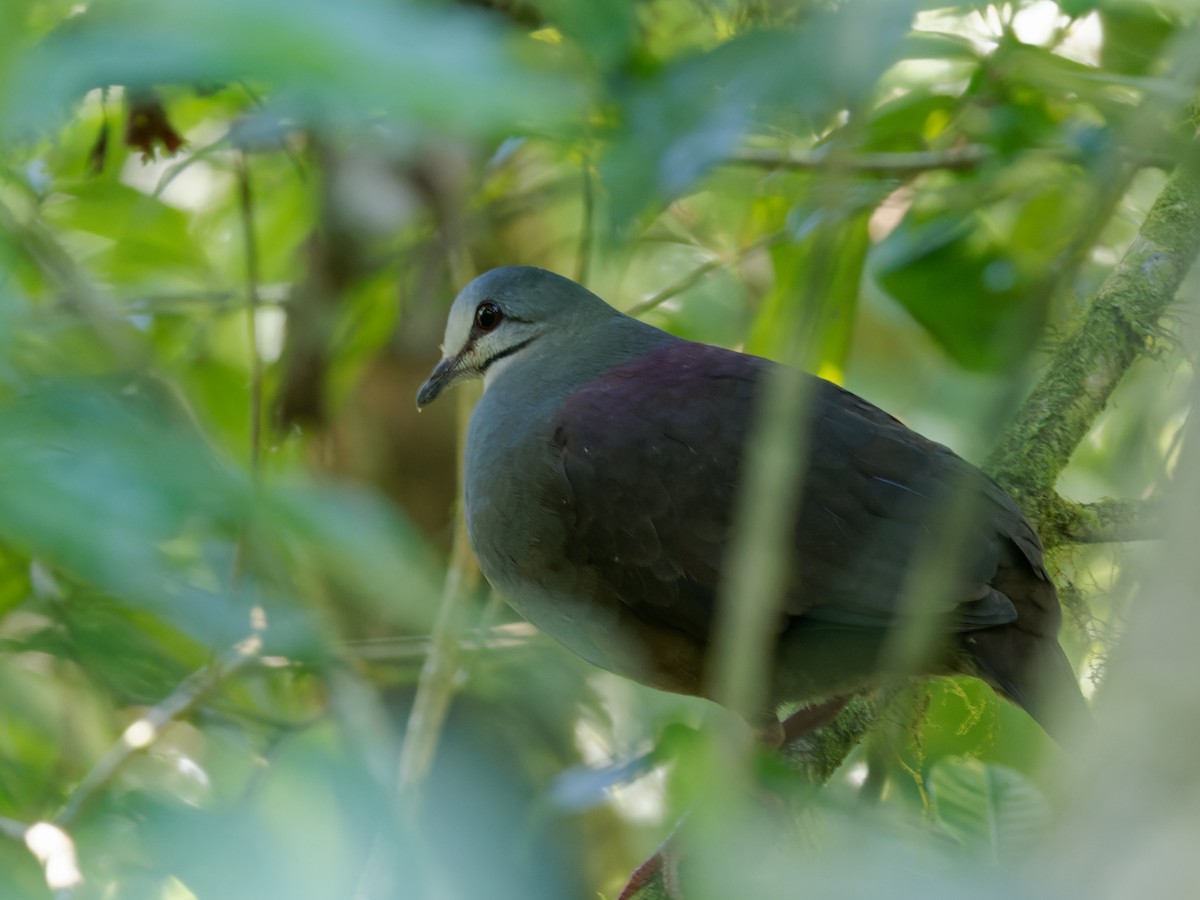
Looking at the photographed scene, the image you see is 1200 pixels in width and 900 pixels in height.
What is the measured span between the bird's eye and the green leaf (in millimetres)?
1950

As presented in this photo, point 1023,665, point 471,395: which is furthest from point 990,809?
point 471,395

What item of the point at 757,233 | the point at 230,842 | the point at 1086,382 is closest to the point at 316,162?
the point at 757,233

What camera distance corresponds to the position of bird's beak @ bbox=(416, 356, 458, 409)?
3.11m

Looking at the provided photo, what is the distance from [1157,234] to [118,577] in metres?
2.69

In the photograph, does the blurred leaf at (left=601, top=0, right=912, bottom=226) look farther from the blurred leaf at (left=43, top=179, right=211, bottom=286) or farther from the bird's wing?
the blurred leaf at (left=43, top=179, right=211, bottom=286)

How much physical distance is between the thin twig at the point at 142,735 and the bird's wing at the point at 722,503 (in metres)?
0.72

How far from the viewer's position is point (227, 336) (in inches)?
166

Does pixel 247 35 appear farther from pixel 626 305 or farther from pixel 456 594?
pixel 626 305

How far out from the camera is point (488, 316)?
3.17 m

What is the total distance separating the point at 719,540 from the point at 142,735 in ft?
4.16

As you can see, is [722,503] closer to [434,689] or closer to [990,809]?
[434,689]

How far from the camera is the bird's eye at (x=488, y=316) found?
124 inches

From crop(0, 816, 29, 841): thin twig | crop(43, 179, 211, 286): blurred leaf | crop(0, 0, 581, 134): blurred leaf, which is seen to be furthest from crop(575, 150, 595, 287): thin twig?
crop(0, 0, 581, 134): blurred leaf

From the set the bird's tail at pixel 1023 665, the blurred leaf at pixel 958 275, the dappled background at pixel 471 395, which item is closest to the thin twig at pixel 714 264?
the dappled background at pixel 471 395
